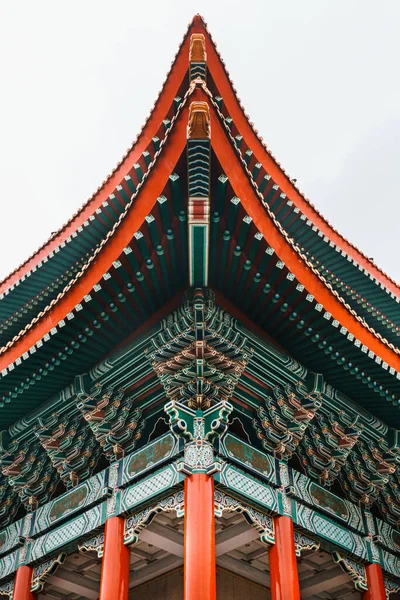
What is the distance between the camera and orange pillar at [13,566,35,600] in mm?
8836

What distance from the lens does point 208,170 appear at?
282 inches

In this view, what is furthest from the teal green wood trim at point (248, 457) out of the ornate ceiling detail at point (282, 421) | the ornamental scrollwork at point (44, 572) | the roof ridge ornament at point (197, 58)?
the roof ridge ornament at point (197, 58)

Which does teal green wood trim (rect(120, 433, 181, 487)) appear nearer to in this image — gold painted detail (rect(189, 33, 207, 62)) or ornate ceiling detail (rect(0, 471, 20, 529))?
ornate ceiling detail (rect(0, 471, 20, 529))

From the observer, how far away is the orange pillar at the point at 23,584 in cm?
884

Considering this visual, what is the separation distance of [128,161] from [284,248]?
11.1ft

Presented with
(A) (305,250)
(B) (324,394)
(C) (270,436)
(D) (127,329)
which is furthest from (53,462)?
(A) (305,250)

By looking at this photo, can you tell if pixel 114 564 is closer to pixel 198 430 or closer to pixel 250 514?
pixel 250 514

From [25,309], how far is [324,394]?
562cm

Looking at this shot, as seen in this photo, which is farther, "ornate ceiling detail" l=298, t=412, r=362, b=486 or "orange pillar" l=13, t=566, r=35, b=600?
"ornate ceiling detail" l=298, t=412, r=362, b=486

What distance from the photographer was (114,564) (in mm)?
7648

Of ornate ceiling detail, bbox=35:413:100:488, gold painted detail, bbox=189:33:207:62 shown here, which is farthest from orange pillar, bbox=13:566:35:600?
gold painted detail, bbox=189:33:207:62

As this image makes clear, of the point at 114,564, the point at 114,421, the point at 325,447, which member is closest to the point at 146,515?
the point at 114,564

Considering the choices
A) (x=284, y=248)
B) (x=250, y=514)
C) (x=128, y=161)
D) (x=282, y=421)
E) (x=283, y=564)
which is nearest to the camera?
(x=283, y=564)

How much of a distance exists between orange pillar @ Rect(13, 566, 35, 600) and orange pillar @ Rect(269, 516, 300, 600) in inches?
132
